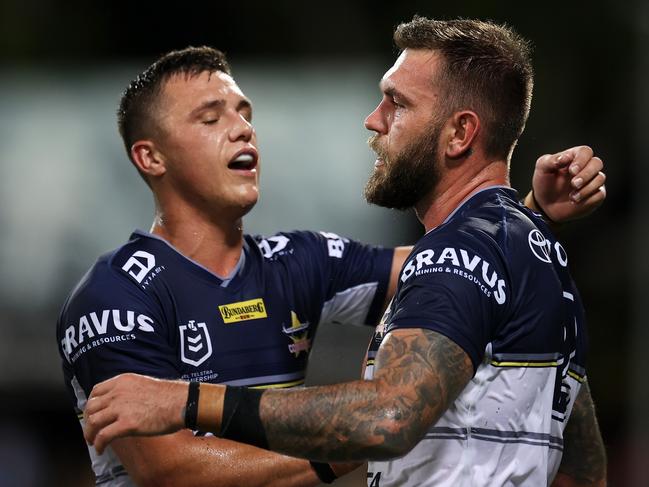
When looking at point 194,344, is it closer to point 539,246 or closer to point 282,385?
point 282,385

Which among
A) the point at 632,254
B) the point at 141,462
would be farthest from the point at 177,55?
the point at 632,254

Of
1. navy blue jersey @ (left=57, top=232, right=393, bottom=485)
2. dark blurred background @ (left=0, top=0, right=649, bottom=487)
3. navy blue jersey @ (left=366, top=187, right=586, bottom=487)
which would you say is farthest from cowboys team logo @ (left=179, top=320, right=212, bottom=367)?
dark blurred background @ (left=0, top=0, right=649, bottom=487)

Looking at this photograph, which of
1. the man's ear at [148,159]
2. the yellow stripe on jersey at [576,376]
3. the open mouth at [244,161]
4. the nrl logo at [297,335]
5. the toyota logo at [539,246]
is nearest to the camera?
the toyota logo at [539,246]

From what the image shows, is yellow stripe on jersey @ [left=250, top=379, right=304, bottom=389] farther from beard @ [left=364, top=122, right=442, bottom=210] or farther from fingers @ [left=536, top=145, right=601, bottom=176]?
fingers @ [left=536, top=145, right=601, bottom=176]

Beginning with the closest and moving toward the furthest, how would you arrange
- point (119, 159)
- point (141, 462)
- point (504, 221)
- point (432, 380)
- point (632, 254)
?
point (432, 380), point (504, 221), point (141, 462), point (632, 254), point (119, 159)

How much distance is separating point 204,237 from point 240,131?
0.51 meters

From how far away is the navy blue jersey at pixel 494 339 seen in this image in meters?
3.15

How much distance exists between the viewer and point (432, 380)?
2.97 metres

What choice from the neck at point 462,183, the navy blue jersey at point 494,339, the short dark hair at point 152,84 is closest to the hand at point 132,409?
the navy blue jersey at point 494,339

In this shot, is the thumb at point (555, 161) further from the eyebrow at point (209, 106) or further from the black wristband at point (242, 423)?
the black wristband at point (242, 423)

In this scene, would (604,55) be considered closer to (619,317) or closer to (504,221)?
(619,317)

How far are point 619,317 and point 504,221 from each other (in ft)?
23.9

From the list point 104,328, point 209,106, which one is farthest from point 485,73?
point 104,328

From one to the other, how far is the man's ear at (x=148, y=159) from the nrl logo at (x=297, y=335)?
3.03 ft
